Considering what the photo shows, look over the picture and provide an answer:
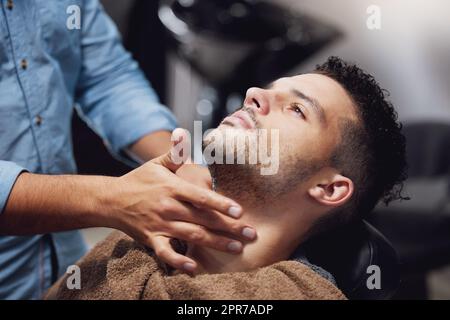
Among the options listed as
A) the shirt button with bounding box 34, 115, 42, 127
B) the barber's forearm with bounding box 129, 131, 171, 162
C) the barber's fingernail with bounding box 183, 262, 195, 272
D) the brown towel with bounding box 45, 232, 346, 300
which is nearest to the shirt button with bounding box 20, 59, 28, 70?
the shirt button with bounding box 34, 115, 42, 127

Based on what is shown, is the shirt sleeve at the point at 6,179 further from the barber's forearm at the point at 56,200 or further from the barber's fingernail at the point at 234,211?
the barber's fingernail at the point at 234,211

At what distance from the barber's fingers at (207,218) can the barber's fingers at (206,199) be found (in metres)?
0.02

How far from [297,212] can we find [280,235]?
0.18 ft

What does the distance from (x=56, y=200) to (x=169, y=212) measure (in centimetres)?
21

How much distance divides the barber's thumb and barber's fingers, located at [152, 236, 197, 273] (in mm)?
129

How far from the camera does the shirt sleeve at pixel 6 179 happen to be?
89 cm

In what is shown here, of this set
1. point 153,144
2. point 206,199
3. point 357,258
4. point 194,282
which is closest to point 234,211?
point 206,199

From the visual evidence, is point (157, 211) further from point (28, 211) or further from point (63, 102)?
point (63, 102)

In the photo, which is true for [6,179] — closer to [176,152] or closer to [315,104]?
[176,152]

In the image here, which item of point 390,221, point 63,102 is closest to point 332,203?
point 63,102

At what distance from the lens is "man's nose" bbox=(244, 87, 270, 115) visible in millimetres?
957

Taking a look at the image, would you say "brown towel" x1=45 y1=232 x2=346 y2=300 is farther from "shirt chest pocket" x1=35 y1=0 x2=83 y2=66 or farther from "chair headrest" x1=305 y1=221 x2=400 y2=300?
"shirt chest pocket" x1=35 y1=0 x2=83 y2=66

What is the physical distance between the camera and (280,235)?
961 mm

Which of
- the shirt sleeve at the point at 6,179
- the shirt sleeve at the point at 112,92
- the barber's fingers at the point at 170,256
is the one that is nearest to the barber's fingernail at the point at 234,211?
the barber's fingers at the point at 170,256
